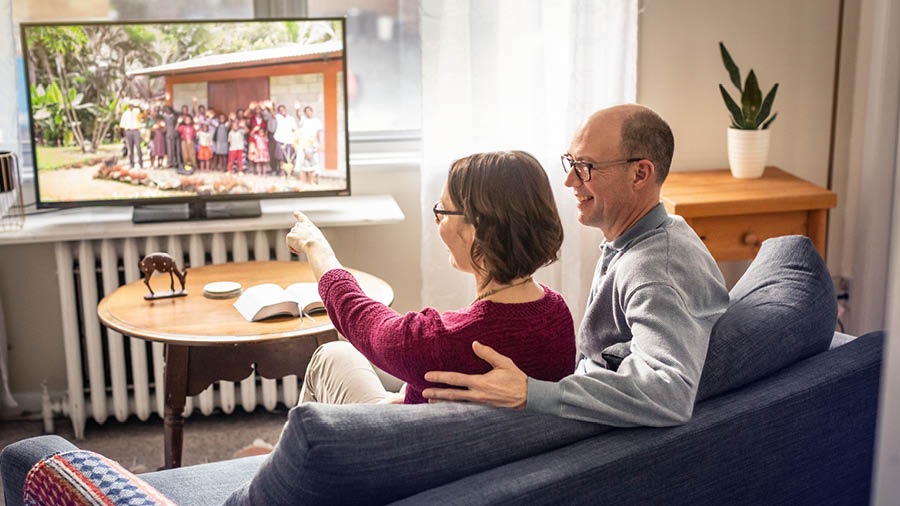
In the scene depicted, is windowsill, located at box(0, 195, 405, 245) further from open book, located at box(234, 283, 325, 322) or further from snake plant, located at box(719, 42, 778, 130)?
snake plant, located at box(719, 42, 778, 130)

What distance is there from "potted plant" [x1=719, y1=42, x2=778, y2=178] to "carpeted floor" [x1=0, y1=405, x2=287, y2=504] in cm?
165

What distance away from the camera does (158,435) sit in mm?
3207

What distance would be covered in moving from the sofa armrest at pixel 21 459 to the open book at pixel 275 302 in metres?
0.71

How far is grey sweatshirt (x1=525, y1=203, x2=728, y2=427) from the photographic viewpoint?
1436 millimetres

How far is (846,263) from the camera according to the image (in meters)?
3.58

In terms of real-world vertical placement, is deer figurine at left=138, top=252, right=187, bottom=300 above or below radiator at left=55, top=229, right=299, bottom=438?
above

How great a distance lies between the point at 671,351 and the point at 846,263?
227 cm

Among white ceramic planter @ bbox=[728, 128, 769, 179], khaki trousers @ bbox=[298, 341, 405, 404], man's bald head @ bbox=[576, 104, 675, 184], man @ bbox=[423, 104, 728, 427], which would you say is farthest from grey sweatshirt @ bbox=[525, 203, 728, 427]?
white ceramic planter @ bbox=[728, 128, 769, 179]

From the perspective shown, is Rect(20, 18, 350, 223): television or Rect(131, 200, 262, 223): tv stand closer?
Rect(20, 18, 350, 223): television

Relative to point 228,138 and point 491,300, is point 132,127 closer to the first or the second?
point 228,138

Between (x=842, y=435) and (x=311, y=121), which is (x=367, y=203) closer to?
(x=311, y=121)

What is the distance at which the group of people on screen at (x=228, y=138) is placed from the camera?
296cm

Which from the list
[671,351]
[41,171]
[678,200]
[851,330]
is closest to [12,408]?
[41,171]

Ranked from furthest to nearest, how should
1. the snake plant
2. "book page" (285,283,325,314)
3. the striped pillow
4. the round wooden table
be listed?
the snake plant < "book page" (285,283,325,314) < the round wooden table < the striped pillow
